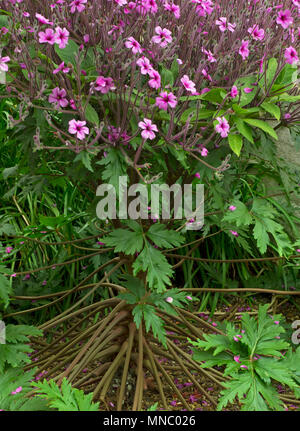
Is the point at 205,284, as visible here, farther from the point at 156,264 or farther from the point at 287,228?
the point at 156,264

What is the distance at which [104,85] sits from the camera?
151cm

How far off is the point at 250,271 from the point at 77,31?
2180mm

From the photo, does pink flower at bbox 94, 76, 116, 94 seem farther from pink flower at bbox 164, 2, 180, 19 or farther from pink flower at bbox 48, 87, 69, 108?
pink flower at bbox 164, 2, 180, 19

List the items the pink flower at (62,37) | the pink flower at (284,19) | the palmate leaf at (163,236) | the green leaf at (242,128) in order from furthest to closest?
the palmate leaf at (163,236)
the pink flower at (284,19)
the green leaf at (242,128)
the pink flower at (62,37)

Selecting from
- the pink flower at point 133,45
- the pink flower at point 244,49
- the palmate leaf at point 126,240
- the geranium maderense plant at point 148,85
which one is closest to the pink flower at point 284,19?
the geranium maderense plant at point 148,85

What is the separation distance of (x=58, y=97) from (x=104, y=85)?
17 centimetres

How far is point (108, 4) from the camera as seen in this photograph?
175 cm

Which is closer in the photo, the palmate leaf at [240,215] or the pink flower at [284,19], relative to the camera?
the pink flower at [284,19]

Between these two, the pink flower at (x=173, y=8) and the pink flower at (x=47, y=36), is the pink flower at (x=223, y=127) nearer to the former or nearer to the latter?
the pink flower at (x=173, y=8)

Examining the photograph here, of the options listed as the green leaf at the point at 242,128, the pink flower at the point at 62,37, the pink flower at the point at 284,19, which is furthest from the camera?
the pink flower at the point at 284,19

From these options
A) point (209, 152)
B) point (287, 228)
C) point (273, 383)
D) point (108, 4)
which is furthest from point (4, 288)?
point (287, 228)

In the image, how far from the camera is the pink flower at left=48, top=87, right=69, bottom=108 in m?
1.56

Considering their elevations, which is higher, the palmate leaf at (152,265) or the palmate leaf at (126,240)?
the palmate leaf at (126,240)

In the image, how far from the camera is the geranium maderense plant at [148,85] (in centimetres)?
154
